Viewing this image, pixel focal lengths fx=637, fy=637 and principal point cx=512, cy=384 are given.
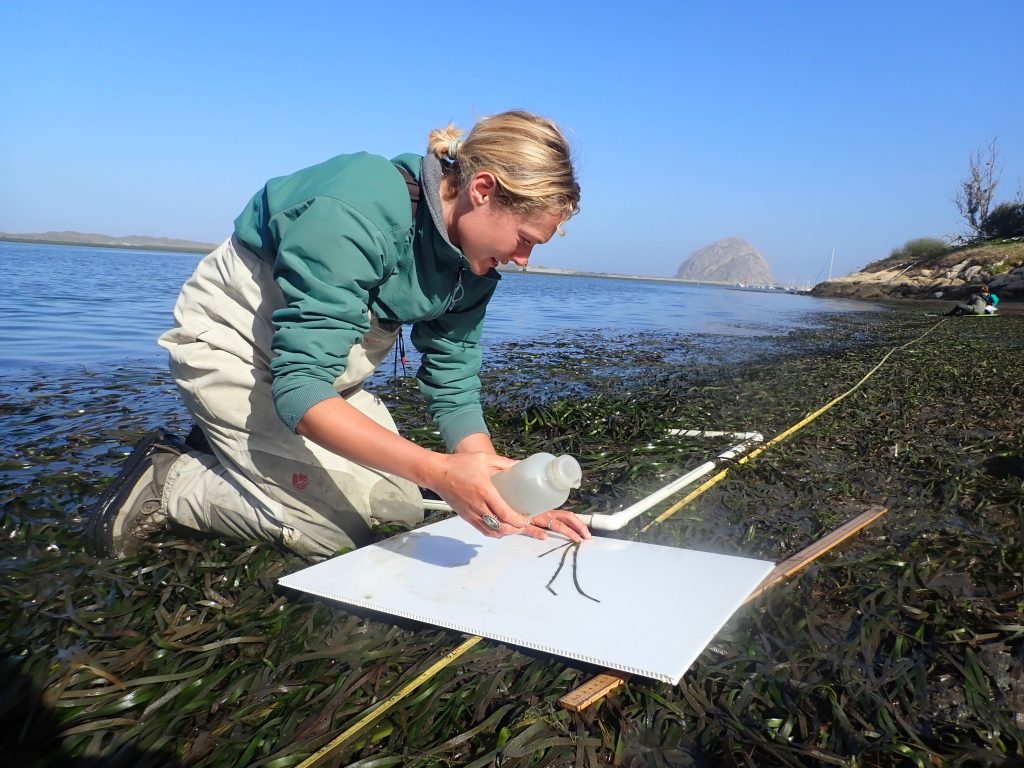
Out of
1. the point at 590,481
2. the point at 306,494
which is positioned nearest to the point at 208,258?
the point at 306,494

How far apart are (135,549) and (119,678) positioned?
781 millimetres

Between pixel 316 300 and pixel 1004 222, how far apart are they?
4180cm

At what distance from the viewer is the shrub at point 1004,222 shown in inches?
1268

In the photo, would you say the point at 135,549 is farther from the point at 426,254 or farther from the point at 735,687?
the point at 735,687

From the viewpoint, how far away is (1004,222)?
3328 centimetres

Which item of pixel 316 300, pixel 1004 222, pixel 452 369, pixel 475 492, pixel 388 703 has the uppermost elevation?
pixel 1004 222

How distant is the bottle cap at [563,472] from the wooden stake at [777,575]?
492mm

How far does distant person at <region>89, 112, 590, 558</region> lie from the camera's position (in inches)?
71.6

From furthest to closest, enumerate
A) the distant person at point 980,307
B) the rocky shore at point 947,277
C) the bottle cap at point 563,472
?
1. the rocky shore at point 947,277
2. the distant person at point 980,307
3. the bottle cap at point 563,472

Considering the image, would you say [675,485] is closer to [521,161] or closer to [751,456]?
[751,456]

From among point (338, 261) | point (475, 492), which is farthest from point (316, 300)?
point (475, 492)

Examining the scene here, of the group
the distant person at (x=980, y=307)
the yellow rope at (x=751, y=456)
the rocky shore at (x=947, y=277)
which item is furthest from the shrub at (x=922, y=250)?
the yellow rope at (x=751, y=456)

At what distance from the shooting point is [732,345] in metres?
10.3

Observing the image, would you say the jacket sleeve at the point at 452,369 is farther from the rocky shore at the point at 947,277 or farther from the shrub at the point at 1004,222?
the shrub at the point at 1004,222
